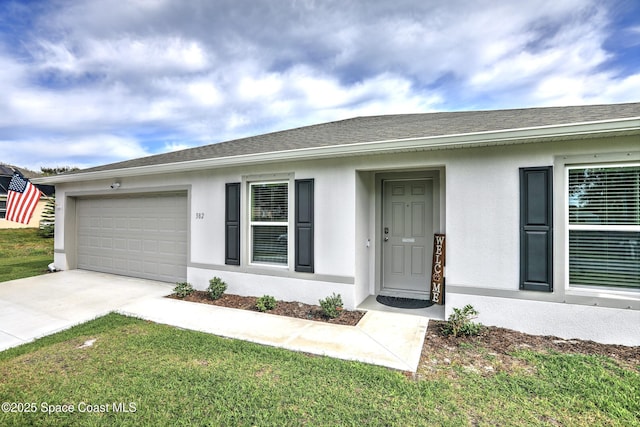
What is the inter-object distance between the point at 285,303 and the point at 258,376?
2371mm

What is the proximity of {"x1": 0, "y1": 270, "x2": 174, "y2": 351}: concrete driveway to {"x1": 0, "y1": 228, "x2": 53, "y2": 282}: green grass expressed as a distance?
1463mm

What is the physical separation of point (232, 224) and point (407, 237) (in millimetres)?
3350

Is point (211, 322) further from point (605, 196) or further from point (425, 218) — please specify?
point (605, 196)

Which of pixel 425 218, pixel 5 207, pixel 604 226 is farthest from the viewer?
pixel 5 207

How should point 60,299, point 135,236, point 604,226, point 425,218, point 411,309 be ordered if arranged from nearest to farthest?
1. point 604,226
2. point 411,309
3. point 425,218
4. point 60,299
5. point 135,236

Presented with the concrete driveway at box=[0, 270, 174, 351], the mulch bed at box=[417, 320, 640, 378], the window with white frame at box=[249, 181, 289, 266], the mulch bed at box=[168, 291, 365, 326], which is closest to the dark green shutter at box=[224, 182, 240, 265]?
the window with white frame at box=[249, 181, 289, 266]

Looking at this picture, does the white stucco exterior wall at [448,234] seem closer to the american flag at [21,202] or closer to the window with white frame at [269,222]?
the window with white frame at [269,222]

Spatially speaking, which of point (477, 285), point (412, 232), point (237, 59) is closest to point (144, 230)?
point (237, 59)

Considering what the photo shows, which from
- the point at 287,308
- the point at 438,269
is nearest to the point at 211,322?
the point at 287,308

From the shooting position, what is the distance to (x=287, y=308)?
16.5 ft

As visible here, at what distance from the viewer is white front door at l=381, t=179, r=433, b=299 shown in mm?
5332

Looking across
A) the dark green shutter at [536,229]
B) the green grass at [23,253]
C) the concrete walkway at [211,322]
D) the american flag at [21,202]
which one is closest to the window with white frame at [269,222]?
the concrete walkway at [211,322]

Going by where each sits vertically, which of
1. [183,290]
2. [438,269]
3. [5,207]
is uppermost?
[5,207]

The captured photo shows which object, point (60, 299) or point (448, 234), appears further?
point (60, 299)
